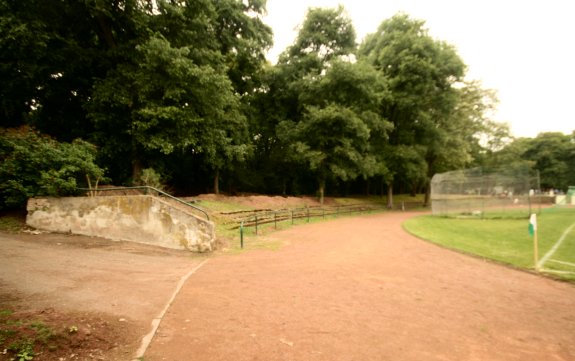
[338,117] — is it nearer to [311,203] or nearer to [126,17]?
[311,203]

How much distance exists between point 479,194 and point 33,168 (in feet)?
90.4

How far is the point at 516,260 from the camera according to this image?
9.20 metres

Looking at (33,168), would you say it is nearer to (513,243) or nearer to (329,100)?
(513,243)

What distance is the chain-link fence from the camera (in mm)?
22234

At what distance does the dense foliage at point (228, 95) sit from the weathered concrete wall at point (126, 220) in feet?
2.69

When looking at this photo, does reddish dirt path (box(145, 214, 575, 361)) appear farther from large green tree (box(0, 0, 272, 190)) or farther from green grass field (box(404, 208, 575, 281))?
large green tree (box(0, 0, 272, 190))

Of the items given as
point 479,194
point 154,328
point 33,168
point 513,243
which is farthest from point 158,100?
point 479,194

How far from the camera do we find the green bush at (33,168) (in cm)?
991

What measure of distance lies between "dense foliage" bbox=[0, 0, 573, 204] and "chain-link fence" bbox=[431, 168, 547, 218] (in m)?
6.07

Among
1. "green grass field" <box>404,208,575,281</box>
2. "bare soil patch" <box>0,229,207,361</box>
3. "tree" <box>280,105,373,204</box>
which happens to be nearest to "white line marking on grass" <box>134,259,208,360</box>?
"bare soil patch" <box>0,229,207,361</box>

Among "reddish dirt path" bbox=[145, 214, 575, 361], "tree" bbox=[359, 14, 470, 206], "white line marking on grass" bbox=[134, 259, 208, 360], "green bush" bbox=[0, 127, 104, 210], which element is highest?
"tree" bbox=[359, 14, 470, 206]

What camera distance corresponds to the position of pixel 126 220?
32.2 ft

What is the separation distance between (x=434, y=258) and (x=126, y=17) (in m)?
19.0

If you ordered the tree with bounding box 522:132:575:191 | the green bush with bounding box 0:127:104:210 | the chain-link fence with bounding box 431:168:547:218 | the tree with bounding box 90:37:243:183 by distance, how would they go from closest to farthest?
1. the green bush with bounding box 0:127:104:210
2. the tree with bounding box 90:37:243:183
3. the chain-link fence with bounding box 431:168:547:218
4. the tree with bounding box 522:132:575:191
